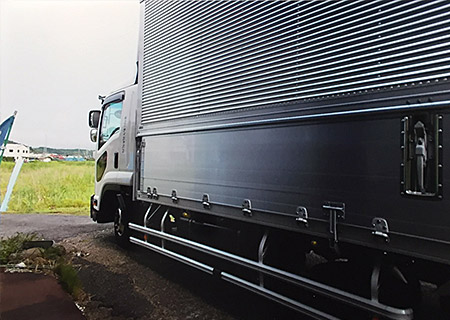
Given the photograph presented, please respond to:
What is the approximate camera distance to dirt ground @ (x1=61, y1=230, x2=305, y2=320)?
333 centimetres

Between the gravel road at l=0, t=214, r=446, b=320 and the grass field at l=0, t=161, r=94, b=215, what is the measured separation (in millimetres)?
4455

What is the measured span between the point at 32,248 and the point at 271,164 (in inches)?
160

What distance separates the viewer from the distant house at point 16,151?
4.44 metres

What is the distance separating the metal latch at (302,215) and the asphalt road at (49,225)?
5435 millimetres

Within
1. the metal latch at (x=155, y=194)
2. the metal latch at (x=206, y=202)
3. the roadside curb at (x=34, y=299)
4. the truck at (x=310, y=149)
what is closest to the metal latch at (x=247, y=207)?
the truck at (x=310, y=149)

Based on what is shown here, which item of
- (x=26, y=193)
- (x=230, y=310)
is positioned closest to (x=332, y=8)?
(x=230, y=310)

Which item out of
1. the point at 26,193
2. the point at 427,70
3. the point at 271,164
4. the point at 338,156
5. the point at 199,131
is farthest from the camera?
the point at 26,193

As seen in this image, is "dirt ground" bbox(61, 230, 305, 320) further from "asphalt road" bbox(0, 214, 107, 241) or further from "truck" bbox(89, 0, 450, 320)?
"asphalt road" bbox(0, 214, 107, 241)

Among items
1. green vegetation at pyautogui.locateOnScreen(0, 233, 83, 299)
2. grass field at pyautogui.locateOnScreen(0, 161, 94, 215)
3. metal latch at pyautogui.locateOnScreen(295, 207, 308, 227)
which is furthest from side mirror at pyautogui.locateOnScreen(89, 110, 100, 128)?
metal latch at pyautogui.locateOnScreen(295, 207, 308, 227)

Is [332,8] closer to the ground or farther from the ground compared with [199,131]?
farther from the ground

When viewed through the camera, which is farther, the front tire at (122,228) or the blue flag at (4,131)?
the front tire at (122,228)

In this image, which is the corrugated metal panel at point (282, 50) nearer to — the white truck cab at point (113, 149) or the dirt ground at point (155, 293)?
the white truck cab at point (113, 149)

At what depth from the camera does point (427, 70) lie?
178cm

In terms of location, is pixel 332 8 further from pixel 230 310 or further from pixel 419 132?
pixel 230 310
